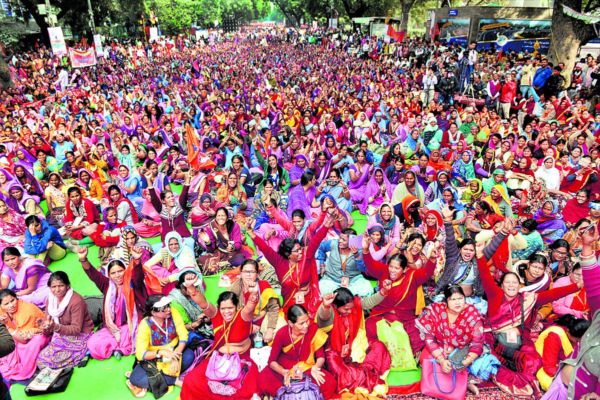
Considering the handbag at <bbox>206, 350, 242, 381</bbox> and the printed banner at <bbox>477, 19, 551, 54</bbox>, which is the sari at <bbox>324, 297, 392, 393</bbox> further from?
the printed banner at <bbox>477, 19, 551, 54</bbox>

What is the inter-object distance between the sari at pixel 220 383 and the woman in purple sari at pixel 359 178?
330 centimetres

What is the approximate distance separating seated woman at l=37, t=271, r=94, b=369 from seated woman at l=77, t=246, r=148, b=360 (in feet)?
0.40

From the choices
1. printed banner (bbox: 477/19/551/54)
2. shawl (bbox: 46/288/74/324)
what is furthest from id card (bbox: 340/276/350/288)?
printed banner (bbox: 477/19/551/54)

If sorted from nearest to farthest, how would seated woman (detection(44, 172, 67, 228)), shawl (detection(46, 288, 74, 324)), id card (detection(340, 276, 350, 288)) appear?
1. shawl (detection(46, 288, 74, 324))
2. id card (detection(340, 276, 350, 288))
3. seated woman (detection(44, 172, 67, 228))

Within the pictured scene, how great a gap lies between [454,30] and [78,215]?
17147 millimetres

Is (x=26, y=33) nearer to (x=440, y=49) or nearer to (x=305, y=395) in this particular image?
(x=440, y=49)

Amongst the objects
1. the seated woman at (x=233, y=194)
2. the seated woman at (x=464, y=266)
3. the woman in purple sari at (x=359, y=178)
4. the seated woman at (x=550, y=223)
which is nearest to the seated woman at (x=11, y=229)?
the seated woman at (x=233, y=194)

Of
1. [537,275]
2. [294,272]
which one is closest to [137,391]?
[294,272]

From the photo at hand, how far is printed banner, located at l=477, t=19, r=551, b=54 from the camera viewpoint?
1598 cm

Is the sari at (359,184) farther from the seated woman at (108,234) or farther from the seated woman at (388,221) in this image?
the seated woman at (108,234)

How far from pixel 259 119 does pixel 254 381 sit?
635 cm

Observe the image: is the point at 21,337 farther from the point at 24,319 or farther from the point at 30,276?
the point at 30,276

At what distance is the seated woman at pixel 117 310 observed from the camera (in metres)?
3.16

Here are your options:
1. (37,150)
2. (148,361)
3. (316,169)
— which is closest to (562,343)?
(148,361)
